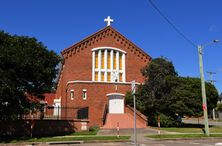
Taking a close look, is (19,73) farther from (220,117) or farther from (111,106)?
(220,117)

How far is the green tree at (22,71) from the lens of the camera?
2064 centimetres

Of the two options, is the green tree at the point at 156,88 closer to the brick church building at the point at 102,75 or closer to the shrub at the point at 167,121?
the shrub at the point at 167,121

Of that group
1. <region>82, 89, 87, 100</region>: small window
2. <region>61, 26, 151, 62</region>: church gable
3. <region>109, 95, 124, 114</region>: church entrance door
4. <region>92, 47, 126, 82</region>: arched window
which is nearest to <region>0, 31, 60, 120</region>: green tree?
<region>82, 89, 87, 100</region>: small window

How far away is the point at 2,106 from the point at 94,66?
19599 mm

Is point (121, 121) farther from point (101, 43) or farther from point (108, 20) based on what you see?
point (108, 20)

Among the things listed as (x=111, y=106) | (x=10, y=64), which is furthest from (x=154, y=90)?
(x=10, y=64)

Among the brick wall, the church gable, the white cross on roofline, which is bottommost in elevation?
the brick wall

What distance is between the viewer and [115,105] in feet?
121

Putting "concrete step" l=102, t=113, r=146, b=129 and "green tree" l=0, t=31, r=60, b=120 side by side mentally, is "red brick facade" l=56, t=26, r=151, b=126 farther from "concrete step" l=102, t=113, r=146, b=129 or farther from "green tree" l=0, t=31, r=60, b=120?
"green tree" l=0, t=31, r=60, b=120

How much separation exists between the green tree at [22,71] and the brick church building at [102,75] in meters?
9.12

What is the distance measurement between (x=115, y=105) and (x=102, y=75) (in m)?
5.22

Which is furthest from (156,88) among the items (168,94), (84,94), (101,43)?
(101,43)

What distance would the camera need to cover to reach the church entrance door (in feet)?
120

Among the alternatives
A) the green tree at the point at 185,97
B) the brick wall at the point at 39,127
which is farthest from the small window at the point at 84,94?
the green tree at the point at 185,97
